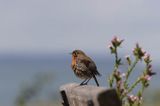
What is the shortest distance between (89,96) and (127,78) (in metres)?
1.54

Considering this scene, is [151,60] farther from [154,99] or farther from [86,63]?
[154,99]

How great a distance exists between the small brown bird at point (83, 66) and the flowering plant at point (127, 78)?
1.69ft

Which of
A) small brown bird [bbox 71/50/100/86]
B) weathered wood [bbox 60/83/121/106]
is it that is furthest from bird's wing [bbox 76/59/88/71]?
→ weathered wood [bbox 60/83/121/106]

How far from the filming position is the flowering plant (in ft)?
17.4

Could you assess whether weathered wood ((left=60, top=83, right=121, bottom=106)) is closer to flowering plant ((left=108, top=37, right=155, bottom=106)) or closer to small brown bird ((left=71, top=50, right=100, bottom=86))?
flowering plant ((left=108, top=37, right=155, bottom=106))

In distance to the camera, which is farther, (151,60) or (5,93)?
(5,93)

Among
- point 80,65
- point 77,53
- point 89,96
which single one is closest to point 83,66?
point 80,65

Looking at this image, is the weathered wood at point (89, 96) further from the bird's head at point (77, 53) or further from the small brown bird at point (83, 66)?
the bird's head at point (77, 53)

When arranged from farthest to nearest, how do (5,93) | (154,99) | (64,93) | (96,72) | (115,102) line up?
(5,93) → (154,99) → (96,72) → (64,93) → (115,102)

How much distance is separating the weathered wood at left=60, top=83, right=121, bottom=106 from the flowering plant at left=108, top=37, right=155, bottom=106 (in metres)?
0.33

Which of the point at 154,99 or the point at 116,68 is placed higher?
the point at 154,99

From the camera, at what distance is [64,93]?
5.25 m

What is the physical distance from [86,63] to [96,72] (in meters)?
0.22

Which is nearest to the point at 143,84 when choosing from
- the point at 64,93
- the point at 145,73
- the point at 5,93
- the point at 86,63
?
the point at 145,73
